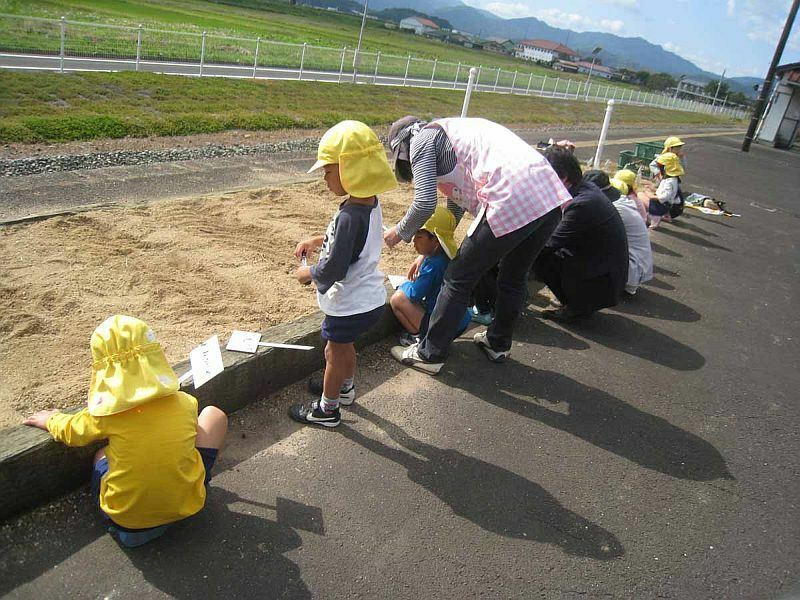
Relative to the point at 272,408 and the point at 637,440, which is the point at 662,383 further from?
the point at 272,408

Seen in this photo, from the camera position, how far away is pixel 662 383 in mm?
4367

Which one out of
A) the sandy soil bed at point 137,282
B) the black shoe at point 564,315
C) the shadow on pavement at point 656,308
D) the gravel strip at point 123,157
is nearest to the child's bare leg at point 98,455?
the sandy soil bed at point 137,282

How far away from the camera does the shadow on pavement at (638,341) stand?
475 cm

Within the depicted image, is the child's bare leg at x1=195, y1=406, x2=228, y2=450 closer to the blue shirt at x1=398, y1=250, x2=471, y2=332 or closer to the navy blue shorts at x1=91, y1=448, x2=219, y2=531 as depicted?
the navy blue shorts at x1=91, y1=448, x2=219, y2=531

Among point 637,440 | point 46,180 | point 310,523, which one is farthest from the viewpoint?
point 46,180

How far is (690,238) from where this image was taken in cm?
860

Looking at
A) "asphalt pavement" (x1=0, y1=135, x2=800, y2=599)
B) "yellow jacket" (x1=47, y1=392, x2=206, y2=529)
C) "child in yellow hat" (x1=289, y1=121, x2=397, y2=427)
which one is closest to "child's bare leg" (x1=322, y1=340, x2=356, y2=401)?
"child in yellow hat" (x1=289, y1=121, x2=397, y2=427)

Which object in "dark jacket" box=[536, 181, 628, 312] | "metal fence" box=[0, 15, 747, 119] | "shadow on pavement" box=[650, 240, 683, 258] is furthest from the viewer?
"metal fence" box=[0, 15, 747, 119]

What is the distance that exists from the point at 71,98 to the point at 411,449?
11.4 m

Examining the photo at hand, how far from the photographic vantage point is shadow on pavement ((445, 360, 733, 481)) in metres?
3.46

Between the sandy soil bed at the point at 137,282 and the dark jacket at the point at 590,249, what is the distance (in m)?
1.40

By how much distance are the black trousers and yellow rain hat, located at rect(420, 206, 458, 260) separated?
0.35m

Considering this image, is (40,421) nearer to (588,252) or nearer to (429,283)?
(429,283)

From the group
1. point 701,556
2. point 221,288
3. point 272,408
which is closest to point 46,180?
point 221,288
